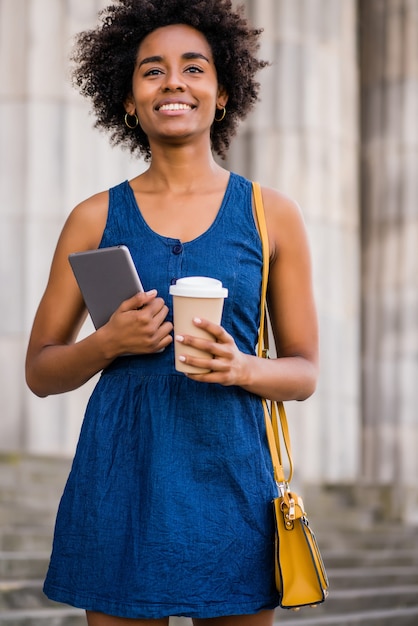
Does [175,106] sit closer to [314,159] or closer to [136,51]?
[136,51]

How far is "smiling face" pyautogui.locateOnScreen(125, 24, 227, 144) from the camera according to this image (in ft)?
9.71

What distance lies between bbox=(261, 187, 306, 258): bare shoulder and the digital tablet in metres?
0.43

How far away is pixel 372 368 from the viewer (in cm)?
1617

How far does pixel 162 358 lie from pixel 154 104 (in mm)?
669

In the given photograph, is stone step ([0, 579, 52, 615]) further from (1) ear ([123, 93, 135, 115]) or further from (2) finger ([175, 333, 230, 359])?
(2) finger ([175, 333, 230, 359])

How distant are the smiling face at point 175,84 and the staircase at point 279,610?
11.1 ft

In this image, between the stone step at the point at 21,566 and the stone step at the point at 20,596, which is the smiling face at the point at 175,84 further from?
the stone step at the point at 21,566

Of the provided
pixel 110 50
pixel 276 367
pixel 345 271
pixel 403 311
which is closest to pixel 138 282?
pixel 276 367

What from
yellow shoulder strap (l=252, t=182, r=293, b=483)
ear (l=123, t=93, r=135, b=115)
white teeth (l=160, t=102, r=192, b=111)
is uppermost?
ear (l=123, t=93, r=135, b=115)

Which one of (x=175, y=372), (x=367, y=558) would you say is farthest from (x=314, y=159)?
(x=175, y=372)

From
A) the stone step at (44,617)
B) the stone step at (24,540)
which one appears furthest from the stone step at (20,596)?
the stone step at (24,540)

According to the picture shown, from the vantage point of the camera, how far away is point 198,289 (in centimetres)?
252

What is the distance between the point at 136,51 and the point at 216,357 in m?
1.03

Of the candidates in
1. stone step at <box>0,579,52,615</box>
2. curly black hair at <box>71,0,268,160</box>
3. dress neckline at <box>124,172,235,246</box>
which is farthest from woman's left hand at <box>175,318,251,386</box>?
stone step at <box>0,579,52,615</box>
